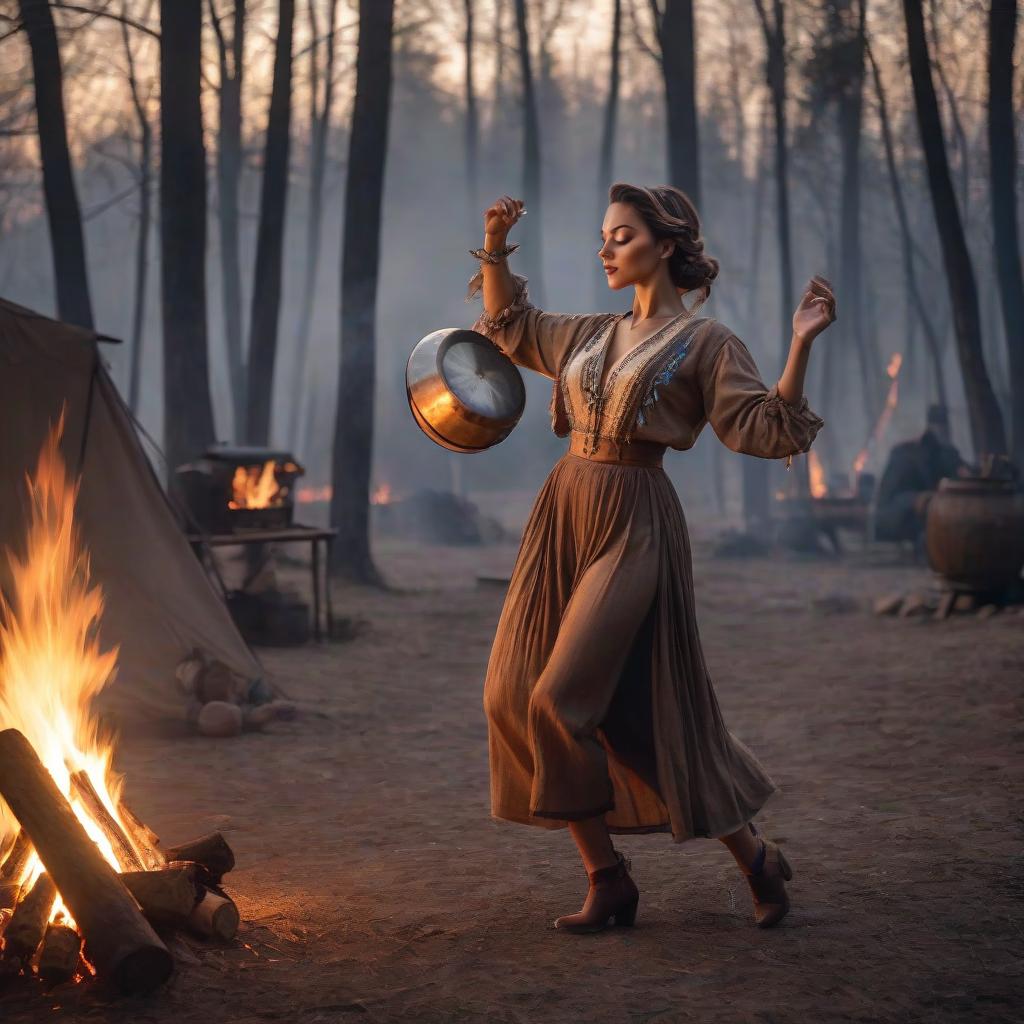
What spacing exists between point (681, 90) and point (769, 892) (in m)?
15.7

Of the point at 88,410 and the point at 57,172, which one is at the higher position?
the point at 57,172

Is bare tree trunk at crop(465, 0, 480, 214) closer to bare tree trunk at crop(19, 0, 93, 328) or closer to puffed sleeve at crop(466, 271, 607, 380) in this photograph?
bare tree trunk at crop(19, 0, 93, 328)

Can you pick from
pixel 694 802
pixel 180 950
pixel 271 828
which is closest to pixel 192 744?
pixel 271 828

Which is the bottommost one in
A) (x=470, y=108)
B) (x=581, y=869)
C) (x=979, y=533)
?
(x=581, y=869)

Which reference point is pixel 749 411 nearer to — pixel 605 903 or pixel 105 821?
pixel 605 903

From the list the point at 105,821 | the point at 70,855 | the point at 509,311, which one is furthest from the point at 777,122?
the point at 70,855

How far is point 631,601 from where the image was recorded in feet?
11.9

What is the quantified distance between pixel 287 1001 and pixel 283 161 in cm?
1284

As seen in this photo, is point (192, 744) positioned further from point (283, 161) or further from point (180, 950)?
point (283, 161)

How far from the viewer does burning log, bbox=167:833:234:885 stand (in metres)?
3.86

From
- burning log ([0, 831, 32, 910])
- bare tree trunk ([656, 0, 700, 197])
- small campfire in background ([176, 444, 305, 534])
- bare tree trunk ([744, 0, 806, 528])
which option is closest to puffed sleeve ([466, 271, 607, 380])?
burning log ([0, 831, 32, 910])

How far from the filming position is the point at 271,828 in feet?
16.9

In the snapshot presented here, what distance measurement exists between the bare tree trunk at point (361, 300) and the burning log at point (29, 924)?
10.2 m

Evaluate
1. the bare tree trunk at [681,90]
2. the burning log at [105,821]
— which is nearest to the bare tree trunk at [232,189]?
the bare tree trunk at [681,90]
